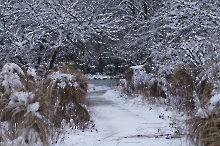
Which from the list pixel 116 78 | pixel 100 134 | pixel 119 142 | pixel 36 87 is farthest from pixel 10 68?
pixel 116 78

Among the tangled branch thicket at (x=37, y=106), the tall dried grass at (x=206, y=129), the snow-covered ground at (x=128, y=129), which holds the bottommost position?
the snow-covered ground at (x=128, y=129)

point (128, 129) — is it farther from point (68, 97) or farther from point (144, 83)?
point (144, 83)

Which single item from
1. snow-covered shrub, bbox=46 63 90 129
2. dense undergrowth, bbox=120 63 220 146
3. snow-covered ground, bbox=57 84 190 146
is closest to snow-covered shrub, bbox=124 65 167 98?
dense undergrowth, bbox=120 63 220 146

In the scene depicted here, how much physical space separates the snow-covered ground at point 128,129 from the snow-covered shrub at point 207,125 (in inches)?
15.7

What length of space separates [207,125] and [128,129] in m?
2.37

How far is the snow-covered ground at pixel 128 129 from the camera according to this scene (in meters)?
6.23

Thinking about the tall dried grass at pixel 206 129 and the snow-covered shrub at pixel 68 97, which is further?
the snow-covered shrub at pixel 68 97

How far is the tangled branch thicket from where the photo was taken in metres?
5.79

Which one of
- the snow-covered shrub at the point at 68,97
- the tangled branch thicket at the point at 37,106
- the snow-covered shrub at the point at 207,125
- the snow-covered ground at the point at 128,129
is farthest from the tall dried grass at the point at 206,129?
the snow-covered shrub at the point at 68,97

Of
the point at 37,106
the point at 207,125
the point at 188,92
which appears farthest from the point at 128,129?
the point at 207,125

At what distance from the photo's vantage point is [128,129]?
7.24m

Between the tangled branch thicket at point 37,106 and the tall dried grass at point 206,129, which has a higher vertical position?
the tangled branch thicket at point 37,106

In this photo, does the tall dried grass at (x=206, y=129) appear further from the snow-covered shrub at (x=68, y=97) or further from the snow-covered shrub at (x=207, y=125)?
the snow-covered shrub at (x=68, y=97)

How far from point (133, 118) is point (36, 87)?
9.53ft
